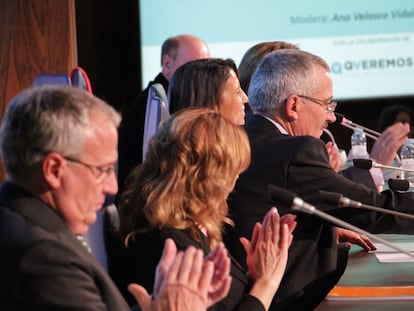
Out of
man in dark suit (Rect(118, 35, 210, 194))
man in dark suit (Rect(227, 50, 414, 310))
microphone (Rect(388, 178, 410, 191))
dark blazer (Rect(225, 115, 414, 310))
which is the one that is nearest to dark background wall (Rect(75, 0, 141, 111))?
Result: man in dark suit (Rect(118, 35, 210, 194))

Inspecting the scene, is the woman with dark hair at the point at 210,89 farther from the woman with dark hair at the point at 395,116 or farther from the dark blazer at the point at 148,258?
the woman with dark hair at the point at 395,116

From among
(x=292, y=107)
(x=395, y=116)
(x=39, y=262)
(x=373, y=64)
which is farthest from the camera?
(x=373, y=64)

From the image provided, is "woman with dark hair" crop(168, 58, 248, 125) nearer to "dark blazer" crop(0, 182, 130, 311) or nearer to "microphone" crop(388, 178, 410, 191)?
"microphone" crop(388, 178, 410, 191)

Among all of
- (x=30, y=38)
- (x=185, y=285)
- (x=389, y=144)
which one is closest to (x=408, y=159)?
(x=389, y=144)

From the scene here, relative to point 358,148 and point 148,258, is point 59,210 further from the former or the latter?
point 358,148

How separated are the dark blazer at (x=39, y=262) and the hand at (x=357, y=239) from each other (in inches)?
65.2

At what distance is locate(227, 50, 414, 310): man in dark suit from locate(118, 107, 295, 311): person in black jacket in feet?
1.34

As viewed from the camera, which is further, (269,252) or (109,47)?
(109,47)

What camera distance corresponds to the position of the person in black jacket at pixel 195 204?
2.28m

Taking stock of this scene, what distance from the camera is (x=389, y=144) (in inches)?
160

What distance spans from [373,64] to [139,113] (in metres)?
3.08

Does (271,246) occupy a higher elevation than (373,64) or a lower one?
higher

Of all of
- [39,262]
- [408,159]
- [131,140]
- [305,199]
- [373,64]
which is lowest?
[373,64]

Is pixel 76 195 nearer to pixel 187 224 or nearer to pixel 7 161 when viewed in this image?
pixel 7 161
